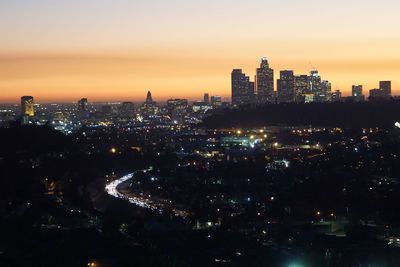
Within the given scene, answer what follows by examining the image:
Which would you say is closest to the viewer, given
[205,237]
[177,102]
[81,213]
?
[205,237]

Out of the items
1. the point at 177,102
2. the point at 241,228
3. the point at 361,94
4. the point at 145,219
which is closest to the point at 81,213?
the point at 145,219

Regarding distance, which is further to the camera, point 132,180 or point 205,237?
point 132,180

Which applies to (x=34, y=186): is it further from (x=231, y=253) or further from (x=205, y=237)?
(x=231, y=253)

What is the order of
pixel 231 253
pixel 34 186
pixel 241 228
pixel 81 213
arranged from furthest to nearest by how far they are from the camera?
1. pixel 34 186
2. pixel 81 213
3. pixel 241 228
4. pixel 231 253

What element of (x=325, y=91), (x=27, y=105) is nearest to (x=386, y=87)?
(x=325, y=91)

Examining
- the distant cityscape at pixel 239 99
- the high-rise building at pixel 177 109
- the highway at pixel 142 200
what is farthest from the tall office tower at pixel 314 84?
the highway at pixel 142 200

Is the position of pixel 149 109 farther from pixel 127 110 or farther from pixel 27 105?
pixel 27 105

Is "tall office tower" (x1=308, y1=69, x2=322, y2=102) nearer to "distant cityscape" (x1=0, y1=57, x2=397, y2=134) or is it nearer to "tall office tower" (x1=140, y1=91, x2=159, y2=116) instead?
"distant cityscape" (x1=0, y1=57, x2=397, y2=134)
